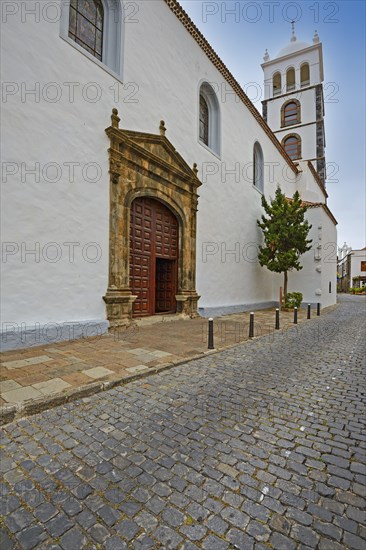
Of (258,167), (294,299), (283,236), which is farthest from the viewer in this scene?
(258,167)

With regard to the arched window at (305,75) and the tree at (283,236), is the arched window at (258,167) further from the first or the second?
the arched window at (305,75)

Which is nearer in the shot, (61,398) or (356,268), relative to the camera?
(61,398)

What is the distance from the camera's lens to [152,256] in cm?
903

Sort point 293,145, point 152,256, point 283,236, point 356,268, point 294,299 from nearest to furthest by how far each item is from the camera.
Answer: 1. point 152,256
2. point 283,236
3. point 294,299
4. point 293,145
5. point 356,268

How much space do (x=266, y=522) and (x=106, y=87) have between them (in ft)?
28.3

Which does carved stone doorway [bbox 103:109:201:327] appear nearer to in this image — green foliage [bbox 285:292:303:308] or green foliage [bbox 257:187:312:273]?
green foliage [bbox 257:187:312:273]

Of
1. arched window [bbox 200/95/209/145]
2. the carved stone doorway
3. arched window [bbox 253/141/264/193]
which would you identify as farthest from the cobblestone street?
arched window [bbox 253/141/264/193]

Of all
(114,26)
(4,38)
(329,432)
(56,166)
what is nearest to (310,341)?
(329,432)

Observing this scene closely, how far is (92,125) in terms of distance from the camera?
22.3 ft

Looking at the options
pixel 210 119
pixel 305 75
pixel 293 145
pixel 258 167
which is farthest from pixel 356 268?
pixel 210 119

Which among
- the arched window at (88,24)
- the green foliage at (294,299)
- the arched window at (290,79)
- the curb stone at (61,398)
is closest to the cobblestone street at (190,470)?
the curb stone at (61,398)

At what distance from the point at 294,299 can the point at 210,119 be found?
946 cm

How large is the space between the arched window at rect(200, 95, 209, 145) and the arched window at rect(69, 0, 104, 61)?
498 cm

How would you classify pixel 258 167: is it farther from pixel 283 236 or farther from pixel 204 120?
pixel 204 120
